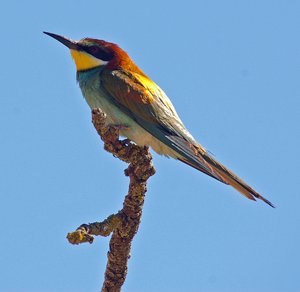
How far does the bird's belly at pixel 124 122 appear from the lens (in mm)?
3891

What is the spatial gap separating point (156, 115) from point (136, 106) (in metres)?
0.14

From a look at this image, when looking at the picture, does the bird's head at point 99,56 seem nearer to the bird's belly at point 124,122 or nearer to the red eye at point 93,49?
the red eye at point 93,49

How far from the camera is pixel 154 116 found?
400cm

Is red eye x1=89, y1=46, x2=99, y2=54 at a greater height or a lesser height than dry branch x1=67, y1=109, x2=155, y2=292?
greater

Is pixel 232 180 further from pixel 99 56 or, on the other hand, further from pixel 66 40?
pixel 66 40

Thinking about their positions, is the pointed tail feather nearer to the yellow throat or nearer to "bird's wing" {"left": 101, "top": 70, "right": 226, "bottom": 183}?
"bird's wing" {"left": 101, "top": 70, "right": 226, "bottom": 183}

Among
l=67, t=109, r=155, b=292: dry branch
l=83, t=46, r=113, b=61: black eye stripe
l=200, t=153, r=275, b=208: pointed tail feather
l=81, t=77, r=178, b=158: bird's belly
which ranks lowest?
l=67, t=109, r=155, b=292: dry branch

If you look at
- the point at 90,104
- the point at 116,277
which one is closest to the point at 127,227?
the point at 116,277

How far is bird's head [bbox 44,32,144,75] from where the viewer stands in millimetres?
4348

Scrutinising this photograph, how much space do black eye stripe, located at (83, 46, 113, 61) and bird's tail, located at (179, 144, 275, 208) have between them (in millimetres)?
918

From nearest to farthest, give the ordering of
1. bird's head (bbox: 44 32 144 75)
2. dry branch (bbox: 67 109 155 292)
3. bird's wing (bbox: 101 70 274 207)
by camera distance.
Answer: dry branch (bbox: 67 109 155 292) → bird's wing (bbox: 101 70 274 207) → bird's head (bbox: 44 32 144 75)

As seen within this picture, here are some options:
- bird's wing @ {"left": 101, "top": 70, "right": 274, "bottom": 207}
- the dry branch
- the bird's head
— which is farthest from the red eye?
the dry branch

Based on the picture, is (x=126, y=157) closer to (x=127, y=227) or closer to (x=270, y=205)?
(x=127, y=227)

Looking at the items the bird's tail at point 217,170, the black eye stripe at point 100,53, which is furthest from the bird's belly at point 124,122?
the black eye stripe at point 100,53
